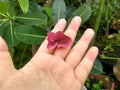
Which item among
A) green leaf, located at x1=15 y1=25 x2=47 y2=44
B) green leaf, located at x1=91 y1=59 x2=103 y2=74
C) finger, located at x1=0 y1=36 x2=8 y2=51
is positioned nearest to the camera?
finger, located at x1=0 y1=36 x2=8 y2=51

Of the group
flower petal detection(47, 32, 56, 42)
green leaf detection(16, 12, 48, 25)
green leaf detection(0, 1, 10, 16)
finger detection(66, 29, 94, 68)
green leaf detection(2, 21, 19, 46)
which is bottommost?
finger detection(66, 29, 94, 68)

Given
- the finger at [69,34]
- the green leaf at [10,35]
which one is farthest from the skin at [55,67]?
the green leaf at [10,35]

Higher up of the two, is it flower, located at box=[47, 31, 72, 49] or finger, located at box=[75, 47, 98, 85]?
flower, located at box=[47, 31, 72, 49]

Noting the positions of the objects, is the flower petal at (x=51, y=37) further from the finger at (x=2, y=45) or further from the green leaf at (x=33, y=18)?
the finger at (x=2, y=45)

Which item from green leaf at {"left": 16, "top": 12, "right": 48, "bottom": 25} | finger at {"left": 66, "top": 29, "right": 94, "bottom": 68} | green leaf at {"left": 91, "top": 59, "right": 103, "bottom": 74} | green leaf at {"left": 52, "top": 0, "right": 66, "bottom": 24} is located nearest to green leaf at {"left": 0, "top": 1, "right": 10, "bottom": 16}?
green leaf at {"left": 16, "top": 12, "right": 48, "bottom": 25}

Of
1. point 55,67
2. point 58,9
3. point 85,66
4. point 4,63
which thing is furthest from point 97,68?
point 4,63

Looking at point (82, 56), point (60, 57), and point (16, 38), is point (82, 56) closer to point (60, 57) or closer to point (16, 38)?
point (60, 57)

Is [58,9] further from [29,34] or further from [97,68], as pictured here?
[97,68]

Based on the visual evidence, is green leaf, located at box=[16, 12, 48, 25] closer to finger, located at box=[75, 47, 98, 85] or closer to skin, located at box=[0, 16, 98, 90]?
skin, located at box=[0, 16, 98, 90]
